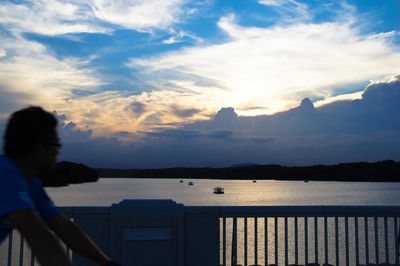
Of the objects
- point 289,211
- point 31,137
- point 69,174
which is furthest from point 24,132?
A: point 69,174

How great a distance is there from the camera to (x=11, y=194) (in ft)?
4.44

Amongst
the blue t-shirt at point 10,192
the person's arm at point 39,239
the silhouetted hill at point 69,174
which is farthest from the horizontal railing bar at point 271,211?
the silhouetted hill at point 69,174

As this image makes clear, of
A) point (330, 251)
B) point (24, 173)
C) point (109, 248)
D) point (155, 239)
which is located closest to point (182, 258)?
point (155, 239)

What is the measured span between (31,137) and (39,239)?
1.44ft

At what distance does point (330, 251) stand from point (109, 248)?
31647mm

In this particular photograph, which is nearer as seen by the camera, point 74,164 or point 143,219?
point 143,219

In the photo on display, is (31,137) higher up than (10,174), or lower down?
higher up

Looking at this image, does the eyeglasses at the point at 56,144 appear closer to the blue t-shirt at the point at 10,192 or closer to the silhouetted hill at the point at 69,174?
the blue t-shirt at the point at 10,192

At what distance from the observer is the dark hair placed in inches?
60.2

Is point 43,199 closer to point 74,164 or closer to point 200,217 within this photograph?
point 200,217

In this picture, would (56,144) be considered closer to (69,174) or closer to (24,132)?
(24,132)

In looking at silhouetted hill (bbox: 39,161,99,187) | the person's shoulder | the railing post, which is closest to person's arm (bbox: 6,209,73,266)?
the person's shoulder

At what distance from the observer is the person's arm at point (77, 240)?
1.75m

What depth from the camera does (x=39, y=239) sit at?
1.28m
